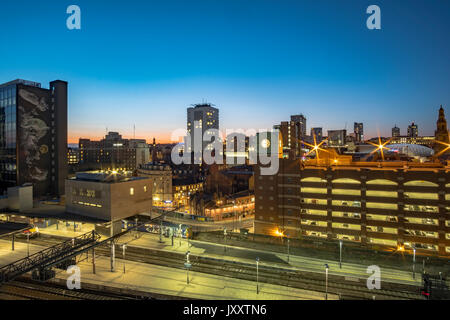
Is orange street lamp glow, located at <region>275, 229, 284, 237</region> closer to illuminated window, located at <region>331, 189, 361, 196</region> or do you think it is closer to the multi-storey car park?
the multi-storey car park

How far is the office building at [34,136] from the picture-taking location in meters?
55.6

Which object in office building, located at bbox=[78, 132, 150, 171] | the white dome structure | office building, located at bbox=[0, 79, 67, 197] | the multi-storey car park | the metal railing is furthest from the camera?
office building, located at bbox=[78, 132, 150, 171]

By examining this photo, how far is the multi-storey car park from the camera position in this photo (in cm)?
4650

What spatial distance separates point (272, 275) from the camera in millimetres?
29609

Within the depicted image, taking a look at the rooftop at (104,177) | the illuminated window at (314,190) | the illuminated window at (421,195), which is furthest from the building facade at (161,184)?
the illuminated window at (421,195)

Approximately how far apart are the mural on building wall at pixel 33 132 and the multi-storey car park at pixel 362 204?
161ft

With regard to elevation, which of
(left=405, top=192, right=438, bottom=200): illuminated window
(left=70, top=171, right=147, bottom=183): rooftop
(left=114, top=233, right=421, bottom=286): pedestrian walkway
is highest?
(left=70, top=171, right=147, bottom=183): rooftop

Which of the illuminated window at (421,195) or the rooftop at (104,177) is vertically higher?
the rooftop at (104,177)

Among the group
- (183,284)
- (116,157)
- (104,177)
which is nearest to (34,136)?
(104,177)

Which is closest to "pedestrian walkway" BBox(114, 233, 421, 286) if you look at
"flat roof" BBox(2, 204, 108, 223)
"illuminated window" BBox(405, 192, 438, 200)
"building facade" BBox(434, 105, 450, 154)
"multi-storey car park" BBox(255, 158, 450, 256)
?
"flat roof" BBox(2, 204, 108, 223)

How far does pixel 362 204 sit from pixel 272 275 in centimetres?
3042

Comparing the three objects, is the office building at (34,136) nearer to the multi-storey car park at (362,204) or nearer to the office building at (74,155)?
the multi-storey car park at (362,204)

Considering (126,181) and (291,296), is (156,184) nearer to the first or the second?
(126,181)

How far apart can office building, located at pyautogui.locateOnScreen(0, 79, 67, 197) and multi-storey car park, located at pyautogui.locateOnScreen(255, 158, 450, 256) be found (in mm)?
47137
